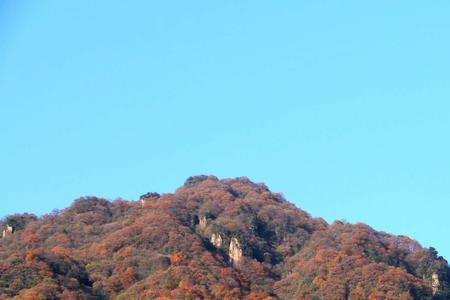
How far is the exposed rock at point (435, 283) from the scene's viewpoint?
385 feet

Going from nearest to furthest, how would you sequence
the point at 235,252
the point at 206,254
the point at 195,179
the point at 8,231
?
the point at 206,254
the point at 235,252
the point at 8,231
the point at 195,179

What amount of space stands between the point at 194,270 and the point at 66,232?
2602 centimetres

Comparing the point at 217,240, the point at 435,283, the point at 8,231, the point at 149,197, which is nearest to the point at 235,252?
the point at 217,240

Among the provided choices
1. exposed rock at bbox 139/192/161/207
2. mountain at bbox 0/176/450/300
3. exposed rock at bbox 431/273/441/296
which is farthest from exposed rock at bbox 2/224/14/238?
exposed rock at bbox 431/273/441/296

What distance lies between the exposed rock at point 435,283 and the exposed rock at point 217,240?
24814mm

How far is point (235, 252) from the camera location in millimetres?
125875

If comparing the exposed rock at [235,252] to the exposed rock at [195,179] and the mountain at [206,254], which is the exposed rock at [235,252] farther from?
the exposed rock at [195,179]

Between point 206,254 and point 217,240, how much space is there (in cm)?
984

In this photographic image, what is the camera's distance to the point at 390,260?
398 feet

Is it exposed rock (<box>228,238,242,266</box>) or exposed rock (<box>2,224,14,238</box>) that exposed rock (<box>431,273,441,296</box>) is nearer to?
exposed rock (<box>228,238,242,266</box>)

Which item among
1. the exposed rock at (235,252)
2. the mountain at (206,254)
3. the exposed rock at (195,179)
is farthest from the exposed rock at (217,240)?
the exposed rock at (195,179)

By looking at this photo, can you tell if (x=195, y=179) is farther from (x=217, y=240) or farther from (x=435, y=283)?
(x=435, y=283)

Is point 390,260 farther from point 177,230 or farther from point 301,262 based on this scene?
point 177,230

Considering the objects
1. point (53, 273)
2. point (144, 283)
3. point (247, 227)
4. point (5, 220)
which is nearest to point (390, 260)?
point (247, 227)
